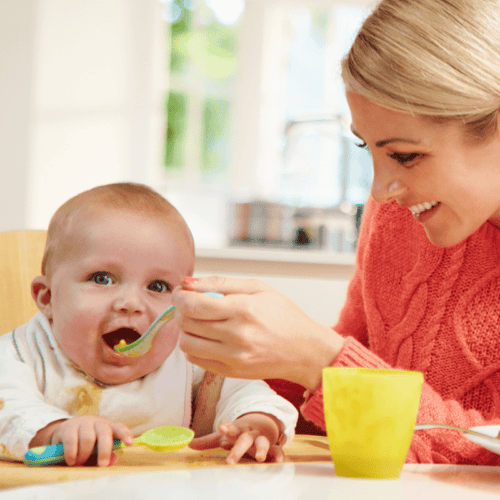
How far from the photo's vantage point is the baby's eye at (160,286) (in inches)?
31.7

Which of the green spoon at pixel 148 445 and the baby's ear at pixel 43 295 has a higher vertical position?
the baby's ear at pixel 43 295

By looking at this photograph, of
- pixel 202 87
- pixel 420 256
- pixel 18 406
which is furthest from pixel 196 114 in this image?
pixel 18 406

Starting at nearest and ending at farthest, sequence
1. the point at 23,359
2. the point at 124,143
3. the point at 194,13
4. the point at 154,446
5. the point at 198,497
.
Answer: the point at 198,497
the point at 154,446
the point at 23,359
the point at 124,143
the point at 194,13

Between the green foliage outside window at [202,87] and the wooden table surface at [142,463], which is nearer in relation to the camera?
the wooden table surface at [142,463]

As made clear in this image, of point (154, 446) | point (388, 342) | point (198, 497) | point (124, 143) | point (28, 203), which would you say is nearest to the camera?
point (198, 497)

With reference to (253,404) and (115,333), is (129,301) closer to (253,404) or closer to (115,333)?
(115,333)

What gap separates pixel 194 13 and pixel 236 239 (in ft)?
4.74

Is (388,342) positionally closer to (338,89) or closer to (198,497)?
(198,497)

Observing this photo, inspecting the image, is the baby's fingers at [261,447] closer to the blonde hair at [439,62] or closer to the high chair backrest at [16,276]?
the blonde hair at [439,62]

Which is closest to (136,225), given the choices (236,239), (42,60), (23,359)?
(23,359)

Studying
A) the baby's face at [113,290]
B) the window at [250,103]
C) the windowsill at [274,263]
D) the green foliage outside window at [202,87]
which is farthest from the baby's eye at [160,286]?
the green foliage outside window at [202,87]

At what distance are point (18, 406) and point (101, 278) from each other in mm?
195

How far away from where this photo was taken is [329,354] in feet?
2.34

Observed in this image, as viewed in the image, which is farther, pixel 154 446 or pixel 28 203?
pixel 28 203
